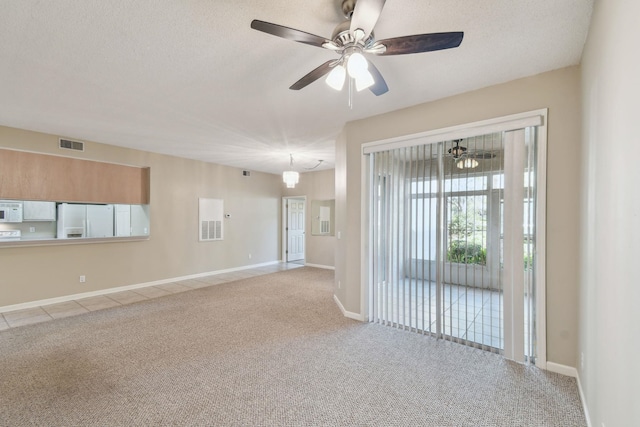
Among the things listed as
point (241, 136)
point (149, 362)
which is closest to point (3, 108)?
point (241, 136)

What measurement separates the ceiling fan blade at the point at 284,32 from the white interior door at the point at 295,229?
706 centimetres

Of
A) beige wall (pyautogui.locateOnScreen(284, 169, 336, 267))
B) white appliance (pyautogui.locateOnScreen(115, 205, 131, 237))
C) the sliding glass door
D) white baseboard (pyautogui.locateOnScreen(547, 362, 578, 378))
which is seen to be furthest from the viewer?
beige wall (pyautogui.locateOnScreen(284, 169, 336, 267))

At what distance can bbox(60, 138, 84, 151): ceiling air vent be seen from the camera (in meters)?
4.57

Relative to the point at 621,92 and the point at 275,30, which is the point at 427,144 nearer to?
the point at 621,92

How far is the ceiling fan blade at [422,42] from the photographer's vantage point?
62.7 inches

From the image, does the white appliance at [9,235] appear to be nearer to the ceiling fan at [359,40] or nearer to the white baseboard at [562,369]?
the ceiling fan at [359,40]

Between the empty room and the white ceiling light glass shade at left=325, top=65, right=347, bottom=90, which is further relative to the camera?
the white ceiling light glass shade at left=325, top=65, right=347, bottom=90

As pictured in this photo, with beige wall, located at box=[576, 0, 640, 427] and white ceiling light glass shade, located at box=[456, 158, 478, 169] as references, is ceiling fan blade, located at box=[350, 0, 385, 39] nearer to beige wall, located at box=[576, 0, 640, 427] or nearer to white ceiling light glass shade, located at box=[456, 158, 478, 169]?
beige wall, located at box=[576, 0, 640, 427]

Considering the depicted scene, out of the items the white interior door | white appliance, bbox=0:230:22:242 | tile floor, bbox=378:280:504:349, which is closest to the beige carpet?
tile floor, bbox=378:280:504:349

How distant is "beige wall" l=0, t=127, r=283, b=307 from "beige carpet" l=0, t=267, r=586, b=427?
120 centimetres

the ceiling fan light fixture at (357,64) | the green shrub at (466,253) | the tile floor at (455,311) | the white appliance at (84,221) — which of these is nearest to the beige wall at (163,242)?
the white appliance at (84,221)

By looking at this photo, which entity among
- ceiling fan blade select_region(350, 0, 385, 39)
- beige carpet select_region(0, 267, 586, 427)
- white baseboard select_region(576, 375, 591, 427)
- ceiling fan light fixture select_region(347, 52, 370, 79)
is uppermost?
ceiling fan blade select_region(350, 0, 385, 39)

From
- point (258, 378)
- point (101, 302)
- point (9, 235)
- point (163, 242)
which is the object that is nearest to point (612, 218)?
point (258, 378)

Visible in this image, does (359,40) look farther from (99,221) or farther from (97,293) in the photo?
(97,293)
